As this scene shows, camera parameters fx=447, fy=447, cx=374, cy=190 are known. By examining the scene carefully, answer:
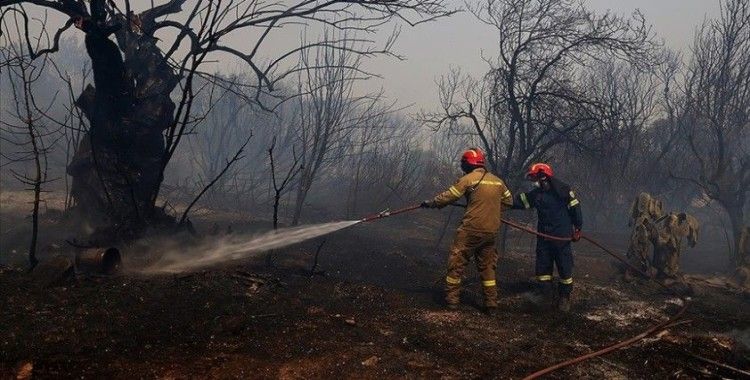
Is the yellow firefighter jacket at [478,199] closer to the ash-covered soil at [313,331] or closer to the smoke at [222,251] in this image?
the ash-covered soil at [313,331]

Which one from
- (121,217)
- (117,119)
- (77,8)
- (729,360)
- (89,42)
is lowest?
(729,360)

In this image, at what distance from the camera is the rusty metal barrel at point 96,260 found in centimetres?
502

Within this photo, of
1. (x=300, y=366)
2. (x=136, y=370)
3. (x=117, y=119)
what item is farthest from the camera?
(x=117, y=119)

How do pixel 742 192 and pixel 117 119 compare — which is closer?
pixel 117 119

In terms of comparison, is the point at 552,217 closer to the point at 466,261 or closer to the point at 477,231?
the point at 477,231

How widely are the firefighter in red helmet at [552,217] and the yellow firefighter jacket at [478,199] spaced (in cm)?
70

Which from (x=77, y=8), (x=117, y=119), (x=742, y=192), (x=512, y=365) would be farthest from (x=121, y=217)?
(x=742, y=192)

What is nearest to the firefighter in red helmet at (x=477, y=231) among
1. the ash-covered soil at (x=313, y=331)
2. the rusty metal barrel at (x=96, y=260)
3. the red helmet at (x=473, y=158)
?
the red helmet at (x=473, y=158)

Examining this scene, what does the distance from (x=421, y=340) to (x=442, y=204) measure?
68.9 inches

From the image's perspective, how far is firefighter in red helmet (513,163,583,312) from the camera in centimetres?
580

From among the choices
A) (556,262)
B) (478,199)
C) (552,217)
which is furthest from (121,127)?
(556,262)

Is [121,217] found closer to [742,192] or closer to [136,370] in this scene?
[136,370]

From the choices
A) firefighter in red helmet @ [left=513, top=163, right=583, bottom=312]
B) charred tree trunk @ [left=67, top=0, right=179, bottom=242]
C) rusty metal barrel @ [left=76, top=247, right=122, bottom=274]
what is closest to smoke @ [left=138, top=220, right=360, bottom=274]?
rusty metal barrel @ [left=76, top=247, right=122, bottom=274]

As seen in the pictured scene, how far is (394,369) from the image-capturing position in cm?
330
